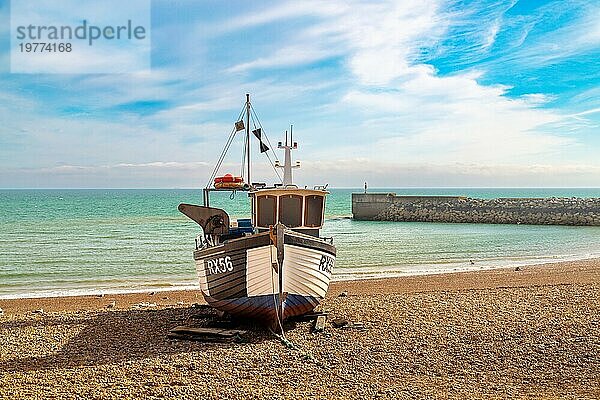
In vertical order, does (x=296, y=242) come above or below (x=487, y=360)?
above

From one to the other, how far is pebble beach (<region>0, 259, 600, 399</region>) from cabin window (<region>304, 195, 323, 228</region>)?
2012 mm

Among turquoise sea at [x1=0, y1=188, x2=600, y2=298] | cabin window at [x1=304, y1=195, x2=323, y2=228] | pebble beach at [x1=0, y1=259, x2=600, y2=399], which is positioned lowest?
turquoise sea at [x1=0, y1=188, x2=600, y2=298]

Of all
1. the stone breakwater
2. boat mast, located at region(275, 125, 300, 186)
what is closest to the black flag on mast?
boat mast, located at region(275, 125, 300, 186)

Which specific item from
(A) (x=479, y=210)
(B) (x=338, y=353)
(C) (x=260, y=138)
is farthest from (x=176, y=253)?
(A) (x=479, y=210)

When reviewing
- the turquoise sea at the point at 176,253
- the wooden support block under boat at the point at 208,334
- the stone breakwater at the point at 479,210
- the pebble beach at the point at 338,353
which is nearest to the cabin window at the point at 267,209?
the pebble beach at the point at 338,353

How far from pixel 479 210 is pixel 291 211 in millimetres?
50657

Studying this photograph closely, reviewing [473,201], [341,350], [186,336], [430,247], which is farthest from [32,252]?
[473,201]

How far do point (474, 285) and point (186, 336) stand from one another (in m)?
10.1

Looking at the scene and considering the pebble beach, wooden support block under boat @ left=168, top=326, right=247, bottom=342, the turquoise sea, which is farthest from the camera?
the turquoise sea

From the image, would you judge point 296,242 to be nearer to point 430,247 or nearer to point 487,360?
point 487,360

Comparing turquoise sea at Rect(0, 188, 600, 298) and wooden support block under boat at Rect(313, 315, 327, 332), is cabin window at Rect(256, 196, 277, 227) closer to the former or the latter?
wooden support block under boat at Rect(313, 315, 327, 332)

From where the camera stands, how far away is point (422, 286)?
18750 millimetres

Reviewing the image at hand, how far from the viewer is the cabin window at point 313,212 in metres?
12.5

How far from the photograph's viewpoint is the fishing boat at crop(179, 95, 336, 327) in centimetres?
1117
